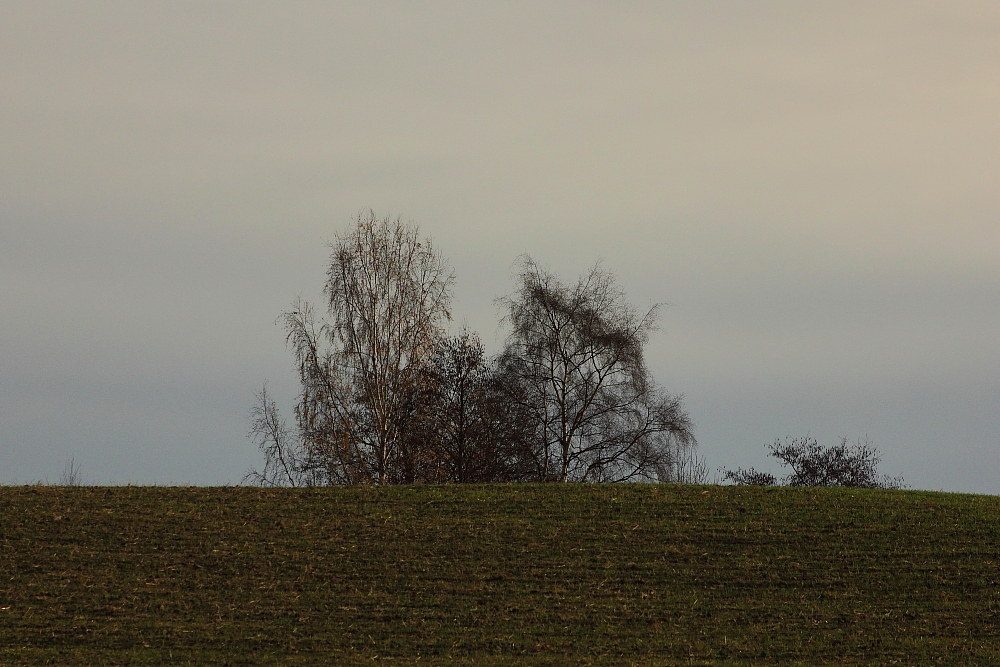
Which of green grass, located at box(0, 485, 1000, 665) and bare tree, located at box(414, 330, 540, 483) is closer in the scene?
green grass, located at box(0, 485, 1000, 665)

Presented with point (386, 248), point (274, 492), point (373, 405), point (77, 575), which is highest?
point (386, 248)

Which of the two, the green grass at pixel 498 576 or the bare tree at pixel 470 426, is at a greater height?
the bare tree at pixel 470 426

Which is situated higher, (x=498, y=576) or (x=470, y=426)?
(x=470, y=426)

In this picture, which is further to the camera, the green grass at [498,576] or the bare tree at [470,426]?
the bare tree at [470,426]

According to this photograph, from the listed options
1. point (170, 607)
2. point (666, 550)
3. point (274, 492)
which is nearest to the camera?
point (170, 607)

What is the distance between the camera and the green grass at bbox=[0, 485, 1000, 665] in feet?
53.3

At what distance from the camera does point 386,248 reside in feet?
125

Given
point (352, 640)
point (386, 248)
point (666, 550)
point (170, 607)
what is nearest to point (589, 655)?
point (352, 640)

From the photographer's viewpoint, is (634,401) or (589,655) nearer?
(589,655)

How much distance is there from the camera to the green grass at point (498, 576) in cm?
1623

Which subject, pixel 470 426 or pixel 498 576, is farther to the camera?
pixel 470 426

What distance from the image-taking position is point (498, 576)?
19250 millimetres

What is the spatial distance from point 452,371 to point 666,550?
21258 mm

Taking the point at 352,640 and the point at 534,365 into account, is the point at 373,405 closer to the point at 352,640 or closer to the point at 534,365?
the point at 534,365
